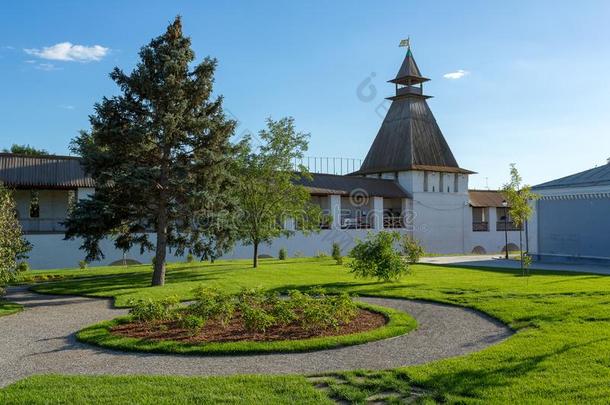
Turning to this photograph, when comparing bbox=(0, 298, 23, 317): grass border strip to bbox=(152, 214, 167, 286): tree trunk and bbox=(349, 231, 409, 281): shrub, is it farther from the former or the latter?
bbox=(349, 231, 409, 281): shrub

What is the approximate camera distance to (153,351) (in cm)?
777

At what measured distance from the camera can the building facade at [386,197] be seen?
25.7 metres

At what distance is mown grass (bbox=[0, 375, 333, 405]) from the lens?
5.50 m

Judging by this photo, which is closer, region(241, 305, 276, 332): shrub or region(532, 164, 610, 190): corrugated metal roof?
region(241, 305, 276, 332): shrub

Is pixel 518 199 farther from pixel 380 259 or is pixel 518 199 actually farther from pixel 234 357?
pixel 234 357

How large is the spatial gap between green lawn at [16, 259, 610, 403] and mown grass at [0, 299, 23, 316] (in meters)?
2.14

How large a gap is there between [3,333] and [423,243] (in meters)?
33.4

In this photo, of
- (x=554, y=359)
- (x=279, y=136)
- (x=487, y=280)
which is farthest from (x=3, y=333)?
(x=279, y=136)

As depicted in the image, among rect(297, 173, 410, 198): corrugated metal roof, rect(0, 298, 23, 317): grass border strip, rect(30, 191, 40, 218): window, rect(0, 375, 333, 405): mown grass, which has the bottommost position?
rect(0, 298, 23, 317): grass border strip

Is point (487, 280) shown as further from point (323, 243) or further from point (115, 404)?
point (323, 243)

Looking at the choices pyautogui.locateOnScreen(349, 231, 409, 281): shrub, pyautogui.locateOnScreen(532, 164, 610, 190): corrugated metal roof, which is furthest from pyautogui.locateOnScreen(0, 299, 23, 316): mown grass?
pyautogui.locateOnScreen(532, 164, 610, 190): corrugated metal roof

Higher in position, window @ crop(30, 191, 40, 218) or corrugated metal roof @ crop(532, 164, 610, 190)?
corrugated metal roof @ crop(532, 164, 610, 190)

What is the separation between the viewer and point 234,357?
7457mm

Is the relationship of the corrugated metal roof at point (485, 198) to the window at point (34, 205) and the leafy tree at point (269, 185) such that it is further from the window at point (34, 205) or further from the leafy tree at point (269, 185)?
the window at point (34, 205)
